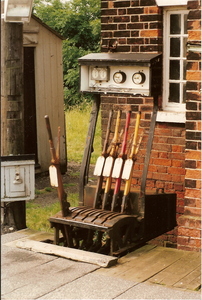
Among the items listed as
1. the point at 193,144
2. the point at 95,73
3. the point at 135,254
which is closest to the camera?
the point at 135,254

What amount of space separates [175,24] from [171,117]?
1.10 metres

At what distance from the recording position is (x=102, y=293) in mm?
4945

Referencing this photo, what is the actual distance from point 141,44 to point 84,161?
1.67m

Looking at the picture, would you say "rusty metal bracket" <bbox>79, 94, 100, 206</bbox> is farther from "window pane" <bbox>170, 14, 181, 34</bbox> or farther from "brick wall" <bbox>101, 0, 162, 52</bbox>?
"window pane" <bbox>170, 14, 181, 34</bbox>

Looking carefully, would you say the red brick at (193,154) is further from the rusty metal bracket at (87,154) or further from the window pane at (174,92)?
the window pane at (174,92)

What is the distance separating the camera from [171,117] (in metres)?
7.19

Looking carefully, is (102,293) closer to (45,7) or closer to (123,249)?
(123,249)

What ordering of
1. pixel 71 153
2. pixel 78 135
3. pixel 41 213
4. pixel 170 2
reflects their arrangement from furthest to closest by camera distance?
pixel 78 135, pixel 71 153, pixel 41 213, pixel 170 2

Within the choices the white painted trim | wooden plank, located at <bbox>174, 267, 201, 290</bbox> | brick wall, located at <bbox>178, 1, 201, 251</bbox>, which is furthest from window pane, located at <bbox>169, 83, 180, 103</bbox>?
wooden plank, located at <bbox>174, 267, 201, 290</bbox>

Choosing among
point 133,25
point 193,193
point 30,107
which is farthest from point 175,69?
point 30,107

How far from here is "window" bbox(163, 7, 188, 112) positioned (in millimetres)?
7270

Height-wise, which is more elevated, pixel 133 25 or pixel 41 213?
pixel 133 25

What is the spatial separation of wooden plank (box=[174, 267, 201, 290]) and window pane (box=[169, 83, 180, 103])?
2510mm

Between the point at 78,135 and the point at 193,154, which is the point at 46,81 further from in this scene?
the point at 193,154
